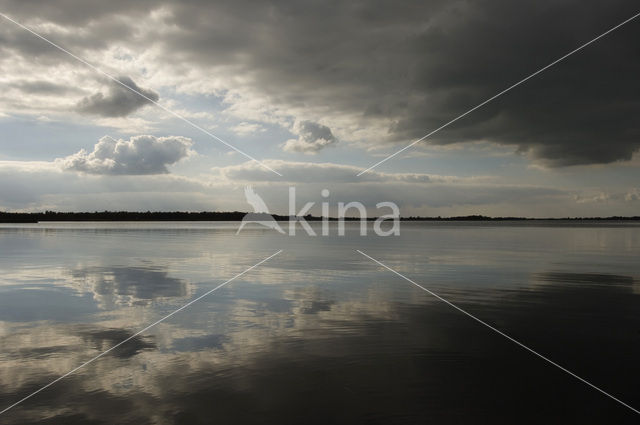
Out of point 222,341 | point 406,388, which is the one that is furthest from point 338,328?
point 406,388

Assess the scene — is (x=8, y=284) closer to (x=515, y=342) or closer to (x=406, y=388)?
(x=406, y=388)

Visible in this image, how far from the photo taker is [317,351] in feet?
41.1

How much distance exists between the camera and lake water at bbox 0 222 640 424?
884 centimetres

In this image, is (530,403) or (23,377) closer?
(530,403)

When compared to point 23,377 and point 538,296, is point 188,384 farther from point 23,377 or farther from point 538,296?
point 538,296

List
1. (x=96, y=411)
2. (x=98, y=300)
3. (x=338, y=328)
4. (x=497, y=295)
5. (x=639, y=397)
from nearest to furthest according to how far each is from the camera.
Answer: (x=96, y=411), (x=639, y=397), (x=338, y=328), (x=98, y=300), (x=497, y=295)

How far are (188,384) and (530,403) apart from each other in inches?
285

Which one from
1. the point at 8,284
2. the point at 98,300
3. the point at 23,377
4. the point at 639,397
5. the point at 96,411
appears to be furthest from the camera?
the point at 8,284

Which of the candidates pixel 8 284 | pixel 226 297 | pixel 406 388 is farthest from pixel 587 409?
pixel 8 284

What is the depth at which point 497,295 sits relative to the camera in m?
21.5

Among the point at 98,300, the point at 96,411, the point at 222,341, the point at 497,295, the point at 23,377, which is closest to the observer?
the point at 96,411

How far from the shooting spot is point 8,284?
950 inches

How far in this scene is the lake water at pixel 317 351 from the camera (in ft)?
29.0

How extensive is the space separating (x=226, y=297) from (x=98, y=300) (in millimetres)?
5533
